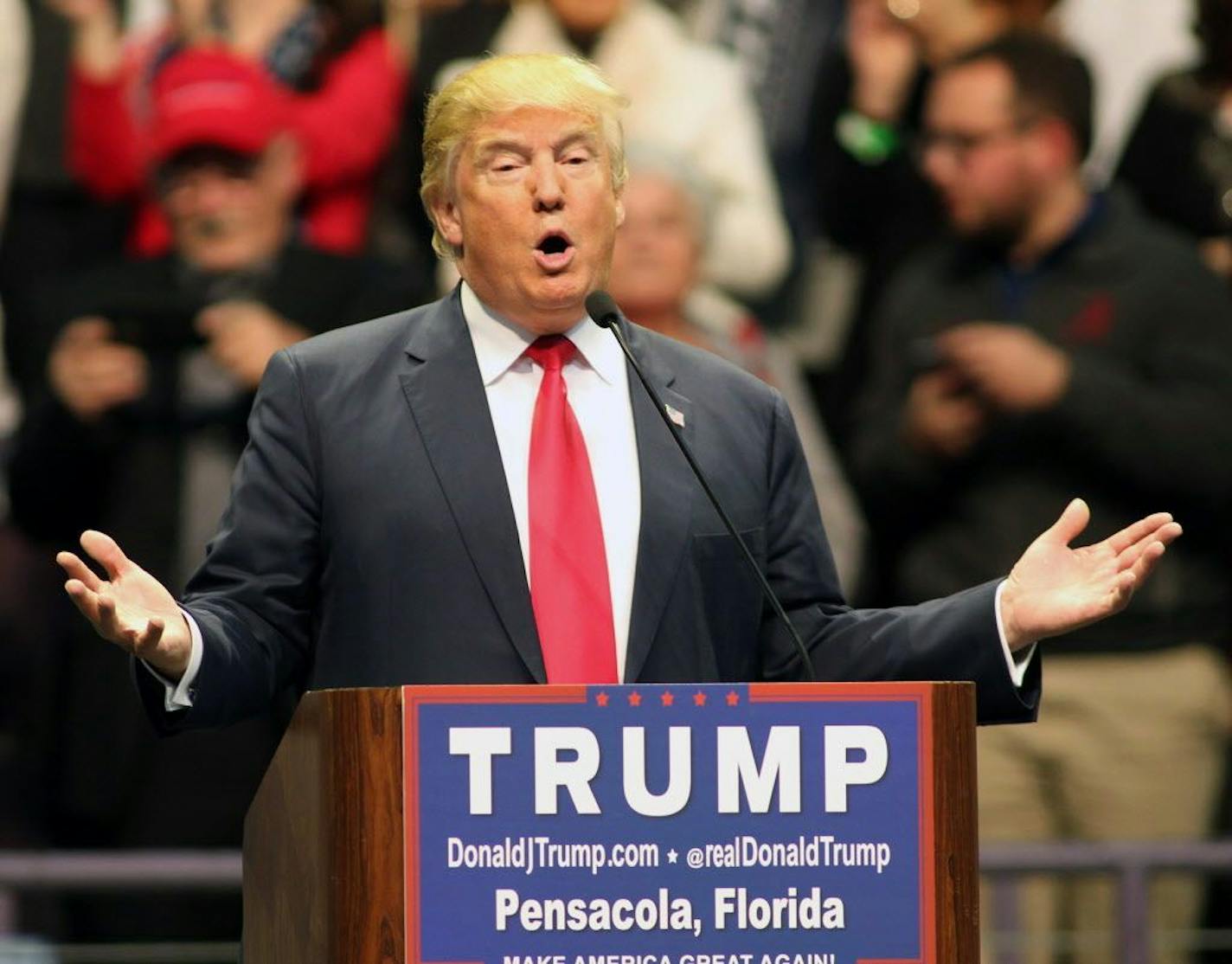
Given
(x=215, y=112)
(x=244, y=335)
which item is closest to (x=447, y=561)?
(x=244, y=335)

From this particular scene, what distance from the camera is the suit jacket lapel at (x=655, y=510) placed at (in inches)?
118

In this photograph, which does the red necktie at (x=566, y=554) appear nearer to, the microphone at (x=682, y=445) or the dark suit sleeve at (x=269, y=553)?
the microphone at (x=682, y=445)

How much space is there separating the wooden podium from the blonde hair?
0.77 metres

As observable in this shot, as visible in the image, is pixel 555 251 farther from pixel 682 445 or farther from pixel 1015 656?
pixel 1015 656

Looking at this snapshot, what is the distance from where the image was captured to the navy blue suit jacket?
118 inches

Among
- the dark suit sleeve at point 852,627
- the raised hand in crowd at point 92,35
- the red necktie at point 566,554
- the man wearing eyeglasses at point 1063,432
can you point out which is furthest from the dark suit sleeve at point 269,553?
the raised hand in crowd at point 92,35

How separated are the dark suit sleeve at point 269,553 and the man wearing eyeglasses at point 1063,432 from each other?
2534mm

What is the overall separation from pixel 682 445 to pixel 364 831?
64 centimetres

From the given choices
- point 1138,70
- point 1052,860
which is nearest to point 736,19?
point 1138,70

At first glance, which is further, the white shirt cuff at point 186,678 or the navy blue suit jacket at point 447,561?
the navy blue suit jacket at point 447,561

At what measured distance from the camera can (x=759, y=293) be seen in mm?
5973

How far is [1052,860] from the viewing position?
5.03 meters

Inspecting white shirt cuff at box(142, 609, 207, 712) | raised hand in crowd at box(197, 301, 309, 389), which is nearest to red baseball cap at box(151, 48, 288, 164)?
raised hand in crowd at box(197, 301, 309, 389)

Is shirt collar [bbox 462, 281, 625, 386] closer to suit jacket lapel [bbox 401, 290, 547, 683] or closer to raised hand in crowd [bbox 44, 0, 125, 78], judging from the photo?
suit jacket lapel [bbox 401, 290, 547, 683]
